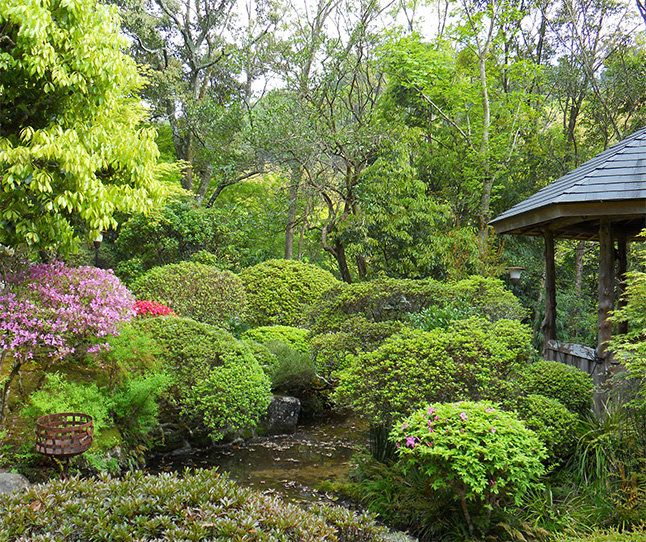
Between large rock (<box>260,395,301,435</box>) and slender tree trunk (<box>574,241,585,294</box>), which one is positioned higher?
slender tree trunk (<box>574,241,585,294</box>)

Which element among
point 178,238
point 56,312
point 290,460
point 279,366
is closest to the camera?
point 56,312

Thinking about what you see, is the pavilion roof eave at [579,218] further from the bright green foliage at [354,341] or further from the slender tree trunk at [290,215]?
the slender tree trunk at [290,215]

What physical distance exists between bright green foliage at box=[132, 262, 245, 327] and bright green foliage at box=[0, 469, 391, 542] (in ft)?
20.5

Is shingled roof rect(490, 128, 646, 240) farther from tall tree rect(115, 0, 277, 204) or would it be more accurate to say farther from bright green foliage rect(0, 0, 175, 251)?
tall tree rect(115, 0, 277, 204)

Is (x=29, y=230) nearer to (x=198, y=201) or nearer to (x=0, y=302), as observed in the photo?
(x=0, y=302)

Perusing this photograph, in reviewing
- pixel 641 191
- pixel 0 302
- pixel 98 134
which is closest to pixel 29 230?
pixel 0 302

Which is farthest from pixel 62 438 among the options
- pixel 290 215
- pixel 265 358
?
pixel 290 215

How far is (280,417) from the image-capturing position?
7.14m

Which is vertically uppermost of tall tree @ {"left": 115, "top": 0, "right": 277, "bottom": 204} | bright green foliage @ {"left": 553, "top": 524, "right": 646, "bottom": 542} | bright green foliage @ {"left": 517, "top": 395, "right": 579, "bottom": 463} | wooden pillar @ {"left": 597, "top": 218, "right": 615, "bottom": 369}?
tall tree @ {"left": 115, "top": 0, "right": 277, "bottom": 204}

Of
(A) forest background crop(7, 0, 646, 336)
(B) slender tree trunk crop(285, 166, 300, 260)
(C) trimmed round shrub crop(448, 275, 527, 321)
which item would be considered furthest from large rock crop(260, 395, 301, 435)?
(B) slender tree trunk crop(285, 166, 300, 260)

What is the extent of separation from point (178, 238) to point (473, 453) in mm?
10359

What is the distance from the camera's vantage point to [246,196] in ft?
56.1

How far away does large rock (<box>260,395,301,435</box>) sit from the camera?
7.08m

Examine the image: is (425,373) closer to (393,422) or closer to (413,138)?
(393,422)
